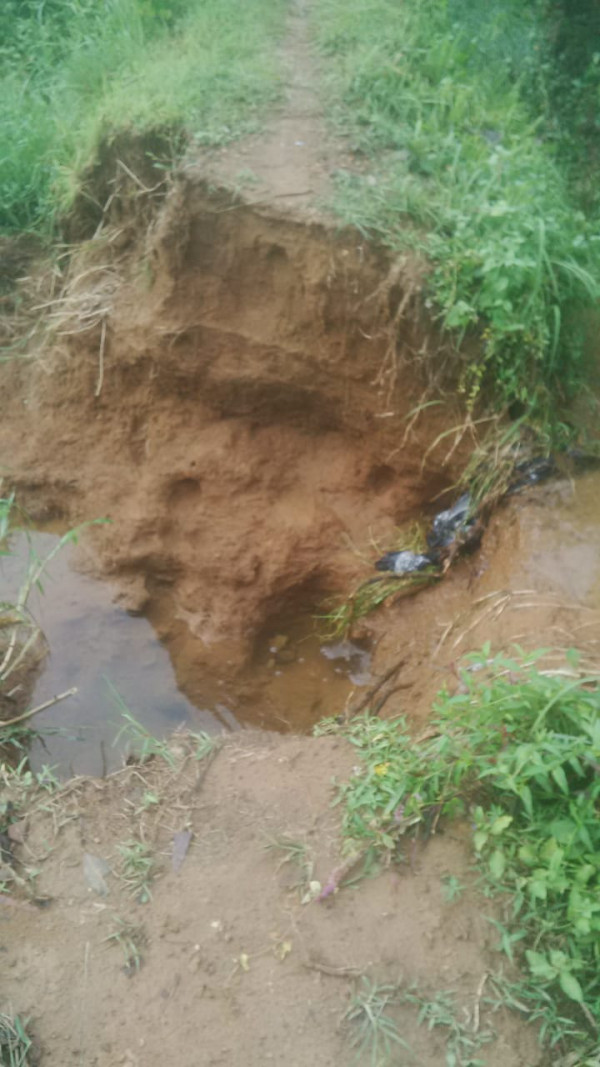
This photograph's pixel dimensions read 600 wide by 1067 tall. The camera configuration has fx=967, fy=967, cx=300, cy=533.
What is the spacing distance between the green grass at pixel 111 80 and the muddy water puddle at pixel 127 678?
5.01ft

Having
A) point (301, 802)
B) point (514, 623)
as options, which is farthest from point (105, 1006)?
point (514, 623)

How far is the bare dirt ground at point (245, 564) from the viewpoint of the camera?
2260mm

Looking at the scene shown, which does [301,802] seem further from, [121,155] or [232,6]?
[232,6]

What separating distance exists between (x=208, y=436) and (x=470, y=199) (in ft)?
Result: 4.20

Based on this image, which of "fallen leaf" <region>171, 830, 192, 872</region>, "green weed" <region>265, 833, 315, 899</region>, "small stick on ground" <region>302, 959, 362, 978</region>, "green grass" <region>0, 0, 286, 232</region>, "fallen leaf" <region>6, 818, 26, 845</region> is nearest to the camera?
"small stick on ground" <region>302, 959, 362, 978</region>

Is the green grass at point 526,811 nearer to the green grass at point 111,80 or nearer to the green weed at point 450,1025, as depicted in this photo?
the green weed at point 450,1025

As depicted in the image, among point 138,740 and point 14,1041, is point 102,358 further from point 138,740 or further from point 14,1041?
point 14,1041

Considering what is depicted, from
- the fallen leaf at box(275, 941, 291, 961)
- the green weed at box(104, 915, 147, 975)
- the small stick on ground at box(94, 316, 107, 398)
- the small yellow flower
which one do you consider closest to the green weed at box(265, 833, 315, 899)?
the fallen leaf at box(275, 941, 291, 961)

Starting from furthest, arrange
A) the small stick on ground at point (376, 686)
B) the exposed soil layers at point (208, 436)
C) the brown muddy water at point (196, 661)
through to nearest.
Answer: the exposed soil layers at point (208, 436)
the small stick on ground at point (376, 686)
the brown muddy water at point (196, 661)

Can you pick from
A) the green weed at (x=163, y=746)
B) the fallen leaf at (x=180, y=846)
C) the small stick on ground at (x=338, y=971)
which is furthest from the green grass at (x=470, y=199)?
the small stick on ground at (x=338, y=971)

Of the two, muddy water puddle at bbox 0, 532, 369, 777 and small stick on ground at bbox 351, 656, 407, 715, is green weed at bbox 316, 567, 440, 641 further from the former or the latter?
small stick on ground at bbox 351, 656, 407, 715

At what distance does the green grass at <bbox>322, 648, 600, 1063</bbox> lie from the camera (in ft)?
7.07

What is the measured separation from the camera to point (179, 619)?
370 cm

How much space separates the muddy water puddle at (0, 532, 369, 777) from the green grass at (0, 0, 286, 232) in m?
1.53
